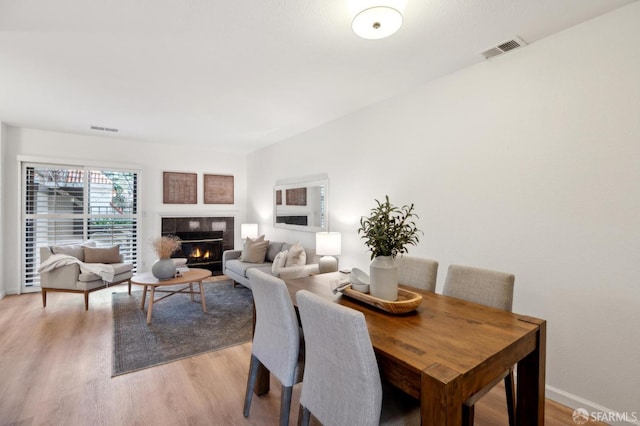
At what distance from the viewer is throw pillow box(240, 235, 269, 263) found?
476cm

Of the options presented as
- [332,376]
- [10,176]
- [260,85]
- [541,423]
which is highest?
[260,85]

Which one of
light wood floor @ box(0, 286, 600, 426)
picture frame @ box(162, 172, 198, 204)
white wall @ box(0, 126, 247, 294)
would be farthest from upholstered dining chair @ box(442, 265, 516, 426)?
picture frame @ box(162, 172, 198, 204)

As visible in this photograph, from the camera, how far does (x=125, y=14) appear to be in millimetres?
1939

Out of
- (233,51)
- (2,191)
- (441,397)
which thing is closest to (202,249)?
(2,191)

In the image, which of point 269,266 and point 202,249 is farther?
point 202,249

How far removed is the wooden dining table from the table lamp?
1.82 meters

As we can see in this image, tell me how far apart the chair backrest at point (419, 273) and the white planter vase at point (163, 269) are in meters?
2.78

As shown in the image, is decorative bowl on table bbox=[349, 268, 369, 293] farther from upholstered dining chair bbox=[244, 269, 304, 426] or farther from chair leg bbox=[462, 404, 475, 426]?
chair leg bbox=[462, 404, 475, 426]

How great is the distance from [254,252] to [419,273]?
3075mm

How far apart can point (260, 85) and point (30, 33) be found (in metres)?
1.70

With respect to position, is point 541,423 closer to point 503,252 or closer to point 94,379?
point 503,252

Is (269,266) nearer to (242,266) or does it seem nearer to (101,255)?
(242,266)

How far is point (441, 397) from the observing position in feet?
3.25

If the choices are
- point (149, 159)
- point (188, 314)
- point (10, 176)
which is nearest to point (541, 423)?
point (188, 314)
